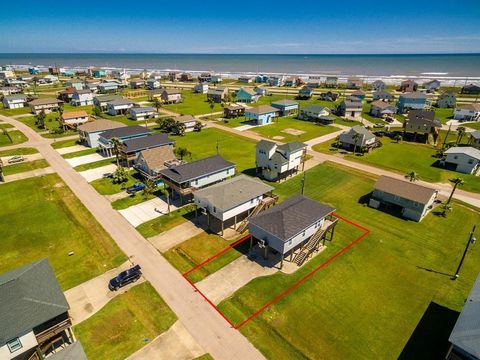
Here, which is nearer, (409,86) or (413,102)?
(413,102)

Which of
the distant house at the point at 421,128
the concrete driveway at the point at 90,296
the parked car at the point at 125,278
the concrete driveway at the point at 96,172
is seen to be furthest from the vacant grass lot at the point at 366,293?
the distant house at the point at 421,128

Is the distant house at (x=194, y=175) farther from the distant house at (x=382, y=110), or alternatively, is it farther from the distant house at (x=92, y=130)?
the distant house at (x=382, y=110)

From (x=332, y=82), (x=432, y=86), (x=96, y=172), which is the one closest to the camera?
(x=96, y=172)

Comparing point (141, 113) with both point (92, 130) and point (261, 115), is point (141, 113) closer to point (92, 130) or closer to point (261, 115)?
point (92, 130)

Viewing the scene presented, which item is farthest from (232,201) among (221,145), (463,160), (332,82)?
(332,82)

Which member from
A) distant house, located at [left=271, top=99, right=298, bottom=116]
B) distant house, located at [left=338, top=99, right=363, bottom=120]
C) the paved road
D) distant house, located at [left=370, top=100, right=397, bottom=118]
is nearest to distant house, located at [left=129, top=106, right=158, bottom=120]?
distant house, located at [left=271, top=99, right=298, bottom=116]

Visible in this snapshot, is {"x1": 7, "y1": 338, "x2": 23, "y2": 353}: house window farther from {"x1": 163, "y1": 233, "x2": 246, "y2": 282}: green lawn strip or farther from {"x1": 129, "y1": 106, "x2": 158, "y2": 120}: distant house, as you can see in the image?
{"x1": 129, "y1": 106, "x2": 158, "y2": 120}: distant house

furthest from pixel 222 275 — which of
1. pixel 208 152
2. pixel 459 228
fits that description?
pixel 208 152
